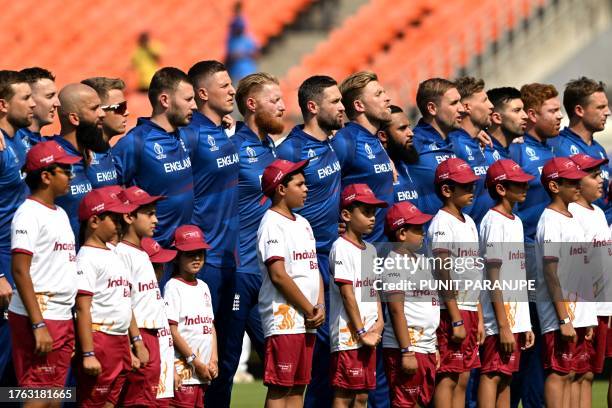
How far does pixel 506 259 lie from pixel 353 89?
150 cm

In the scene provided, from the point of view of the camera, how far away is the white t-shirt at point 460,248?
9094 mm

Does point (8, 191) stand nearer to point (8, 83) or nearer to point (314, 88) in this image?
point (8, 83)

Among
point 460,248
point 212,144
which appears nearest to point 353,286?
point 460,248

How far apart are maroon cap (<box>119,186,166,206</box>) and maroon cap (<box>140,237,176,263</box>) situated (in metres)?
0.36

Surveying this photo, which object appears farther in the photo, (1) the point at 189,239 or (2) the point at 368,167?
(2) the point at 368,167

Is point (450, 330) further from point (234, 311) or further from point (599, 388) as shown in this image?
point (599, 388)

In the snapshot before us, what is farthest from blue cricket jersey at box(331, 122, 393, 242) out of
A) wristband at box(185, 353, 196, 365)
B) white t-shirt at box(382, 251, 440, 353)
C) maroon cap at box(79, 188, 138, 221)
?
maroon cap at box(79, 188, 138, 221)

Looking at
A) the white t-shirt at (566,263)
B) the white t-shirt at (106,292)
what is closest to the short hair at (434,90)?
the white t-shirt at (566,263)

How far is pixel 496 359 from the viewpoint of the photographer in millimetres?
9312

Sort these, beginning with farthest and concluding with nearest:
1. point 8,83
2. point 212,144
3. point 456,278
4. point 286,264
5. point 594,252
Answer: point 594,252 < point 456,278 < point 212,144 < point 286,264 < point 8,83

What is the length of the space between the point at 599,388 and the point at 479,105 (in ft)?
10.5

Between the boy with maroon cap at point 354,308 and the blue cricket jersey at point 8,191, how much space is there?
185 centimetres

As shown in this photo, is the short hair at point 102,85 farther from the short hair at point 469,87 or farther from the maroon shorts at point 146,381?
the short hair at point 469,87

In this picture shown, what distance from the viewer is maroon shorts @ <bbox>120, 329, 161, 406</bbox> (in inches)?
312
